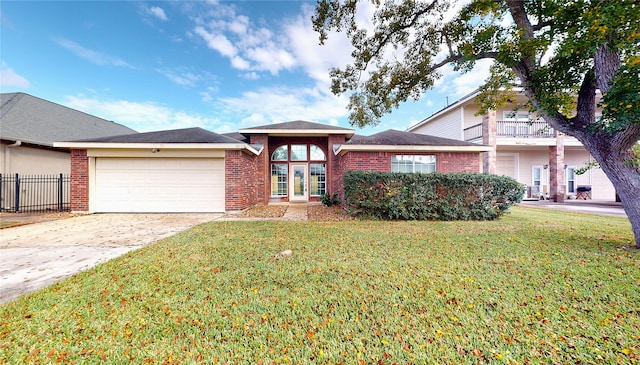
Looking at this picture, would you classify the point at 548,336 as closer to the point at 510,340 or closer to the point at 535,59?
the point at 510,340

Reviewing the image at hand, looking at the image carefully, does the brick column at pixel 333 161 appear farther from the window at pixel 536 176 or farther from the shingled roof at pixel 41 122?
the window at pixel 536 176

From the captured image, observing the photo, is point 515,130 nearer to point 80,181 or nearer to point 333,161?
point 333,161

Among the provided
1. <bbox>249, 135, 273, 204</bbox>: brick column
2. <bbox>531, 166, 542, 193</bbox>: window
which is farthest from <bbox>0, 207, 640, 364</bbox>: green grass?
<bbox>531, 166, 542, 193</bbox>: window

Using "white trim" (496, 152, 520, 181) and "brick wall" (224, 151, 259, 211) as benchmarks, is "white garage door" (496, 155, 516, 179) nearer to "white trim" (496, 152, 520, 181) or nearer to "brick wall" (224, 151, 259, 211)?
"white trim" (496, 152, 520, 181)

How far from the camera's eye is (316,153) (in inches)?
550

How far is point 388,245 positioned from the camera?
4.88 meters

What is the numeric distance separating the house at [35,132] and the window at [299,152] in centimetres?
1102

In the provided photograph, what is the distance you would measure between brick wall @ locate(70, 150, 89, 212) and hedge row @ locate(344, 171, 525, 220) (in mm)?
10297

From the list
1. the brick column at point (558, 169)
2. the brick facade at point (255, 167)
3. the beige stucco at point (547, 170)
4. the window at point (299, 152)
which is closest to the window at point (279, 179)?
the window at point (299, 152)

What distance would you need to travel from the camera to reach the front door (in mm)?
13984

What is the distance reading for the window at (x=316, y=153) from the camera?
13.9 m

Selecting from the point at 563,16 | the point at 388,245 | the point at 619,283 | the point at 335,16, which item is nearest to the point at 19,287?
the point at 388,245

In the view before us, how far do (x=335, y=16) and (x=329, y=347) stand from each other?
8039mm

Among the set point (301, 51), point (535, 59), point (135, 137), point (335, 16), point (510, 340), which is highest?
point (301, 51)
